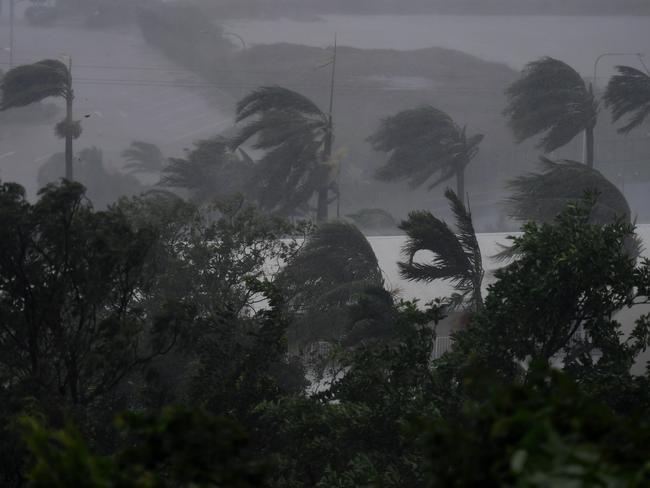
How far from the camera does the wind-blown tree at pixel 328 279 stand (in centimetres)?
1176

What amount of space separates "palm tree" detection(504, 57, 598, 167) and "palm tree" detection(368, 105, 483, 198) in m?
1.98

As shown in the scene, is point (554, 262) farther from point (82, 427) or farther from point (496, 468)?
point (496, 468)

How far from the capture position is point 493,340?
6078 mm

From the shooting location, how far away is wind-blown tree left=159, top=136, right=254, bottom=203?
25.7 m

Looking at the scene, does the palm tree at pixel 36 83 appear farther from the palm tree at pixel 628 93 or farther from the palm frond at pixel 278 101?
the palm tree at pixel 628 93

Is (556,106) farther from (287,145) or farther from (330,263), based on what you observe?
(330,263)

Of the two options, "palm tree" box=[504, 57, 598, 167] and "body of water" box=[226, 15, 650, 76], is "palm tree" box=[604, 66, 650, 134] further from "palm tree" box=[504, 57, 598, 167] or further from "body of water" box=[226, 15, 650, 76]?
"body of water" box=[226, 15, 650, 76]

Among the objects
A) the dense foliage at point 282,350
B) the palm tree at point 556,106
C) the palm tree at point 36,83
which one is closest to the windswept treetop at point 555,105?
the palm tree at point 556,106

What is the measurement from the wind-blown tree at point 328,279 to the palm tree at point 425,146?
13.4m

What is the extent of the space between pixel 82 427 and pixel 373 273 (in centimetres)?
730

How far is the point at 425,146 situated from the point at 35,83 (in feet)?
33.9

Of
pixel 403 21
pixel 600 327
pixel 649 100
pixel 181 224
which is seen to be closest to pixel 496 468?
pixel 600 327

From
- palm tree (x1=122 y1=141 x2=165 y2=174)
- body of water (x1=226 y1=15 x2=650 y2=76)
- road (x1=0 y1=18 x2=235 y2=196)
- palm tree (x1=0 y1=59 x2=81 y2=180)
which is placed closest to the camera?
palm tree (x1=0 y1=59 x2=81 y2=180)

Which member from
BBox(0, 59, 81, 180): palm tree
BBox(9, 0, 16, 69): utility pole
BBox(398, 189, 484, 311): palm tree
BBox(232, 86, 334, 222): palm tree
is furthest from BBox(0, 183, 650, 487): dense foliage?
BBox(9, 0, 16, 69): utility pole
